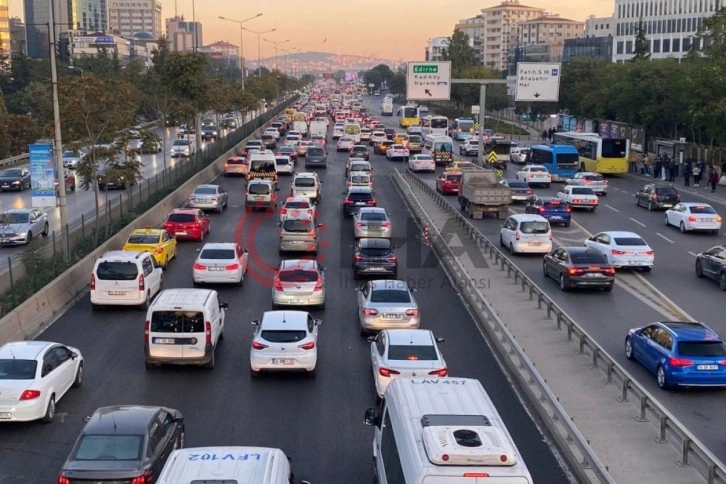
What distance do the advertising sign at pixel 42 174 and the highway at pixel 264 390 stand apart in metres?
4.67

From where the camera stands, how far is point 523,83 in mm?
52781

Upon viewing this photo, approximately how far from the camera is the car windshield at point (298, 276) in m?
24.0

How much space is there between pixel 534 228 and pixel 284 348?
53.9ft

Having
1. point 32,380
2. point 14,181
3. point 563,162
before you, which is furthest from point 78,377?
point 563,162

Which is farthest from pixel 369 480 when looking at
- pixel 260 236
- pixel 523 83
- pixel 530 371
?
pixel 523 83

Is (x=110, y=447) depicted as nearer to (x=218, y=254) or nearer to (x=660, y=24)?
(x=218, y=254)

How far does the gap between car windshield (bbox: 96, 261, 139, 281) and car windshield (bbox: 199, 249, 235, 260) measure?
134 inches

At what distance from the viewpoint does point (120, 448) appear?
467 inches

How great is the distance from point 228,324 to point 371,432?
8.78 meters

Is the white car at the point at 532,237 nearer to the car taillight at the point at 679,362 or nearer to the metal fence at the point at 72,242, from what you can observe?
the metal fence at the point at 72,242

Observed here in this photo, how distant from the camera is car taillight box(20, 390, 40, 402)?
598 inches

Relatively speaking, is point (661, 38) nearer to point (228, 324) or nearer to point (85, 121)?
point (85, 121)

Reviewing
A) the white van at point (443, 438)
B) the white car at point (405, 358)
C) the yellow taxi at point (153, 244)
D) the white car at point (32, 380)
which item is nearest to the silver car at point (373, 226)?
the yellow taxi at point (153, 244)

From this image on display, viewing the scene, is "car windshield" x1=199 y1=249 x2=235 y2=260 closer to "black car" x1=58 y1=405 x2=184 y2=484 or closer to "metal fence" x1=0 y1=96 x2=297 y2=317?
"metal fence" x1=0 y1=96 x2=297 y2=317
